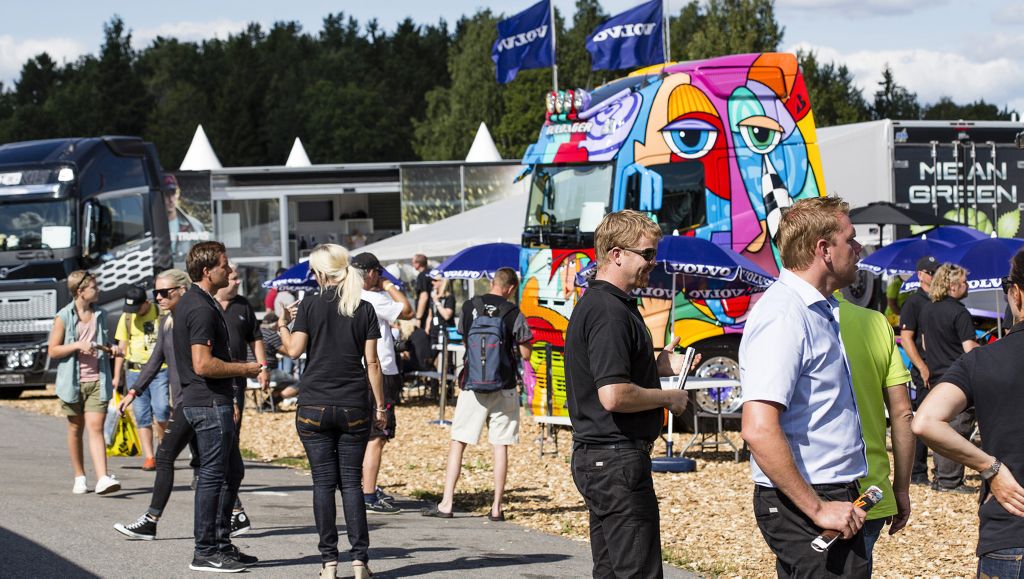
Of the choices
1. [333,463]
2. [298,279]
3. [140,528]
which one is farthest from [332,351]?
[298,279]

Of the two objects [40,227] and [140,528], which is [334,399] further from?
[40,227]

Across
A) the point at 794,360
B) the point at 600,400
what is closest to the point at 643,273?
the point at 600,400

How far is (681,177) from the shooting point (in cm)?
1400

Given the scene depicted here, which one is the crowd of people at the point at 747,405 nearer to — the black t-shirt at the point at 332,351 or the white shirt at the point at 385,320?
the black t-shirt at the point at 332,351

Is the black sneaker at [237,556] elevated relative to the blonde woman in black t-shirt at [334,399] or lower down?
lower down

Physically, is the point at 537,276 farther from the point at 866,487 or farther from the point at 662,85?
the point at 866,487

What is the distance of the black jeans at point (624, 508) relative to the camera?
15.4ft

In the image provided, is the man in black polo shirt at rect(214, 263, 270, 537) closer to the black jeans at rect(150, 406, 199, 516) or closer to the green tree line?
the black jeans at rect(150, 406, 199, 516)

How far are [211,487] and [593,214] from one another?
→ 733 cm

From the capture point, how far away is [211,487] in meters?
7.39

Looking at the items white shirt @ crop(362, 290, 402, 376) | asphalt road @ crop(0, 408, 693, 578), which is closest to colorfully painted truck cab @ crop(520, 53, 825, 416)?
white shirt @ crop(362, 290, 402, 376)

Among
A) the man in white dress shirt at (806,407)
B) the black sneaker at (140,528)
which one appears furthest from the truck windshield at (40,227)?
the man in white dress shirt at (806,407)

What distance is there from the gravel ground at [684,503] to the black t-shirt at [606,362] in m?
3.01

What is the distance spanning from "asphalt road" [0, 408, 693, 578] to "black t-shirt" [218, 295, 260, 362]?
4.08 feet
